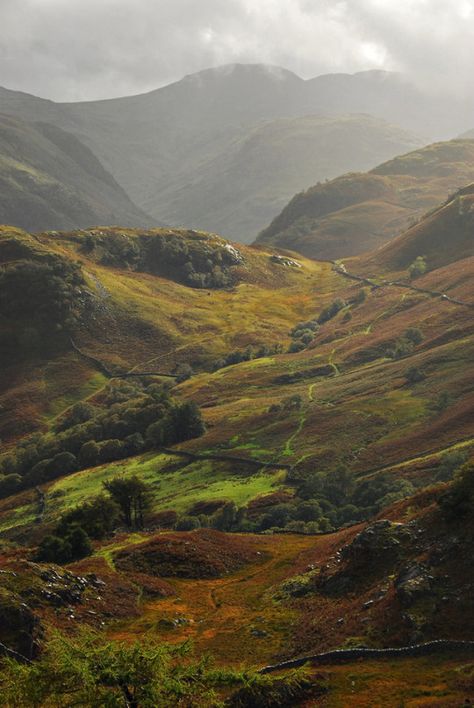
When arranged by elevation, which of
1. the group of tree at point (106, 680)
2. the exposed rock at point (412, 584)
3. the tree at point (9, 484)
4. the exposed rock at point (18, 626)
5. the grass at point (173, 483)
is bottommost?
the tree at point (9, 484)

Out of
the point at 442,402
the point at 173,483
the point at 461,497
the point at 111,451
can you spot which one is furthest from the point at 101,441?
the point at 461,497

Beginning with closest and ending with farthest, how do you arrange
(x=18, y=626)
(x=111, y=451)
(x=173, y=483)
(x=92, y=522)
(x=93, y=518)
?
1. (x=18, y=626)
2. (x=92, y=522)
3. (x=93, y=518)
4. (x=173, y=483)
5. (x=111, y=451)

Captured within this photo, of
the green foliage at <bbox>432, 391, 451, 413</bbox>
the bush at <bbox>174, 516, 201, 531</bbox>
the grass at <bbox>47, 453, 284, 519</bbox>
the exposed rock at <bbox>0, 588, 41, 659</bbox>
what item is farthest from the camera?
the green foliage at <bbox>432, 391, 451, 413</bbox>

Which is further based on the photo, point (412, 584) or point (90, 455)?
point (90, 455)

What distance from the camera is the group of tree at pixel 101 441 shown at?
586ft

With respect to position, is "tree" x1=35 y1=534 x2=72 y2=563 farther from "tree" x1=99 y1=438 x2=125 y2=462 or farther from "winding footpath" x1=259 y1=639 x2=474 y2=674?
"tree" x1=99 y1=438 x2=125 y2=462

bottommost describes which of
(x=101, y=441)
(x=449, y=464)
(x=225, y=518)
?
(x=225, y=518)

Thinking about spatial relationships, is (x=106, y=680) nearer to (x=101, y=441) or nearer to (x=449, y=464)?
(x=449, y=464)

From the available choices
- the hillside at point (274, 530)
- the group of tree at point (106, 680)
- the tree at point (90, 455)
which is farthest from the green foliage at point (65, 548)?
the tree at point (90, 455)

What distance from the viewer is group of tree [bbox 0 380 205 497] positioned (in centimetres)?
17862

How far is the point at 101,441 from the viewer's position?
186 metres

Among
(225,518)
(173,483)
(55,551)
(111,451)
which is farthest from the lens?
(111,451)

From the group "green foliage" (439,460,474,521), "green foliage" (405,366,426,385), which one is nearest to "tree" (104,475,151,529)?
"green foliage" (439,460,474,521)

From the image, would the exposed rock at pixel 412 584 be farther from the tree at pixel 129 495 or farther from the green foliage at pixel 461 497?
the tree at pixel 129 495
